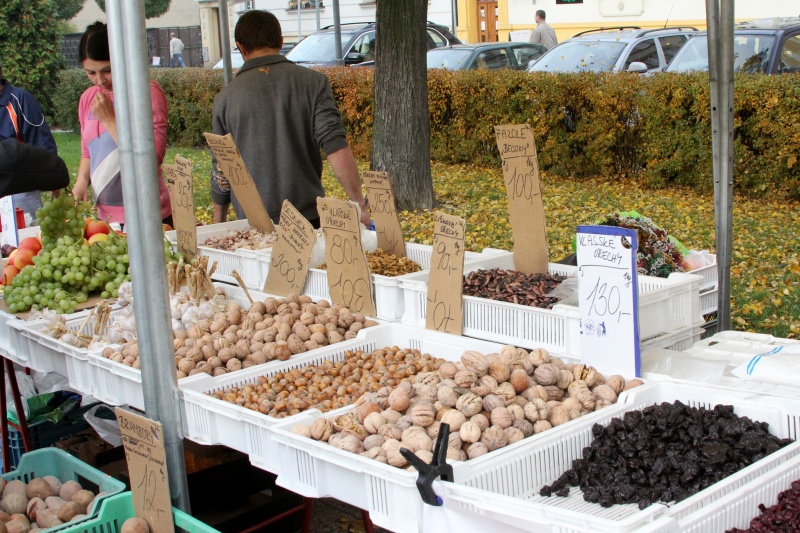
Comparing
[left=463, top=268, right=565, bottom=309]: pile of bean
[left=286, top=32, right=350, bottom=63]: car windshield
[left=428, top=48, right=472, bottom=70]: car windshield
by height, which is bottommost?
[left=463, top=268, right=565, bottom=309]: pile of bean

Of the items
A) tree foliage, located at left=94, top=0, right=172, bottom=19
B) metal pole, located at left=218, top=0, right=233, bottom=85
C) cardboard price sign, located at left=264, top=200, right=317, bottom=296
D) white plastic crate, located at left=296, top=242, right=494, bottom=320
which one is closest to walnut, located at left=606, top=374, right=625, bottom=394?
white plastic crate, located at left=296, top=242, right=494, bottom=320

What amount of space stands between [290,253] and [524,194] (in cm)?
95

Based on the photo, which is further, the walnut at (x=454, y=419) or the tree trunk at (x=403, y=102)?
the tree trunk at (x=403, y=102)

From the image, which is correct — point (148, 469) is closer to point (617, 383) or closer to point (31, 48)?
point (617, 383)

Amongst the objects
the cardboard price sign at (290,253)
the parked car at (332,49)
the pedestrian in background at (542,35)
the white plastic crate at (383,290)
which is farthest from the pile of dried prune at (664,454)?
the pedestrian in background at (542,35)

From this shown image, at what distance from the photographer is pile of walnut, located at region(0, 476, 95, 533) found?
8.46 ft

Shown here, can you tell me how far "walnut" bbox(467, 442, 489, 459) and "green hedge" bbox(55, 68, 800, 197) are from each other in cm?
711

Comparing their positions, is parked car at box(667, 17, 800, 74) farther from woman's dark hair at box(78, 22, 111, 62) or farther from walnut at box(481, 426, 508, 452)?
walnut at box(481, 426, 508, 452)

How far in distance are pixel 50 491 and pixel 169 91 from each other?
1420cm

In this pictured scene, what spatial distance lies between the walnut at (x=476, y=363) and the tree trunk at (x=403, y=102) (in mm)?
6544

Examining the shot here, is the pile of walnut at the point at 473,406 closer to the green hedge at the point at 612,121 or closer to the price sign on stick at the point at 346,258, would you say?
the price sign on stick at the point at 346,258

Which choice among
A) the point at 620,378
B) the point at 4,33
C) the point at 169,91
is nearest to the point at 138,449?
the point at 620,378

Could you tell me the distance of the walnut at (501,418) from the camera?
7.41 ft

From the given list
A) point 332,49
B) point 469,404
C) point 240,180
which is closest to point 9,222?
point 240,180
